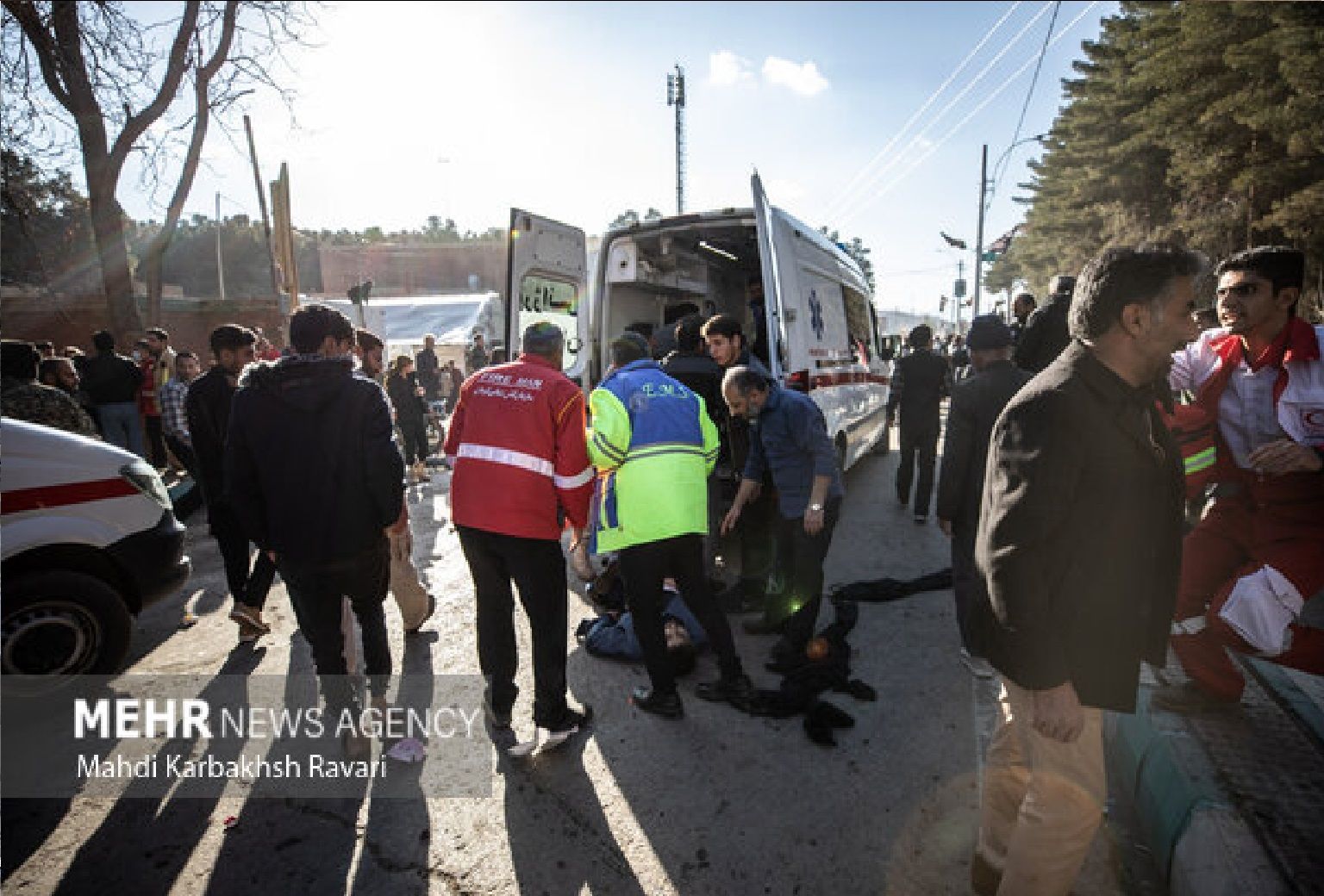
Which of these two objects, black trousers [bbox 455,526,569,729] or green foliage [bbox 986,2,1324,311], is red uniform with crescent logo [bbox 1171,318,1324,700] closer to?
black trousers [bbox 455,526,569,729]

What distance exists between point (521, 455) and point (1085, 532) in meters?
1.96

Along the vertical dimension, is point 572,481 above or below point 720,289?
below

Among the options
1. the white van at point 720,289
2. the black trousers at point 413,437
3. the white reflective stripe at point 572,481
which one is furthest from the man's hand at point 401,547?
the black trousers at point 413,437

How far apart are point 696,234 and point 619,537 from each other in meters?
4.17

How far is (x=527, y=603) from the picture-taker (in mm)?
2717

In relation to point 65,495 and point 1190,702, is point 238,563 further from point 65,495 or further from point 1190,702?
point 1190,702

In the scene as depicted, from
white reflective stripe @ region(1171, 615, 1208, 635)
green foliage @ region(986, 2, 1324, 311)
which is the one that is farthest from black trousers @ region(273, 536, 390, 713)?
green foliage @ region(986, 2, 1324, 311)

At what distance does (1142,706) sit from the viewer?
8.05 ft

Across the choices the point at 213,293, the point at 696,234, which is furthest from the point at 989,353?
the point at 213,293

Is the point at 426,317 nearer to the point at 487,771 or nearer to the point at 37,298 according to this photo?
the point at 37,298

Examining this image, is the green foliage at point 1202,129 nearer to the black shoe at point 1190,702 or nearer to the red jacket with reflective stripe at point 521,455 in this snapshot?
the black shoe at point 1190,702

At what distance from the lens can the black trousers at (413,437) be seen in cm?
850

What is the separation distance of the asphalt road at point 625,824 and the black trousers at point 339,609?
47cm

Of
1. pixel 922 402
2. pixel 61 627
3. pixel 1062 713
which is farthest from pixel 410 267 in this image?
pixel 1062 713
